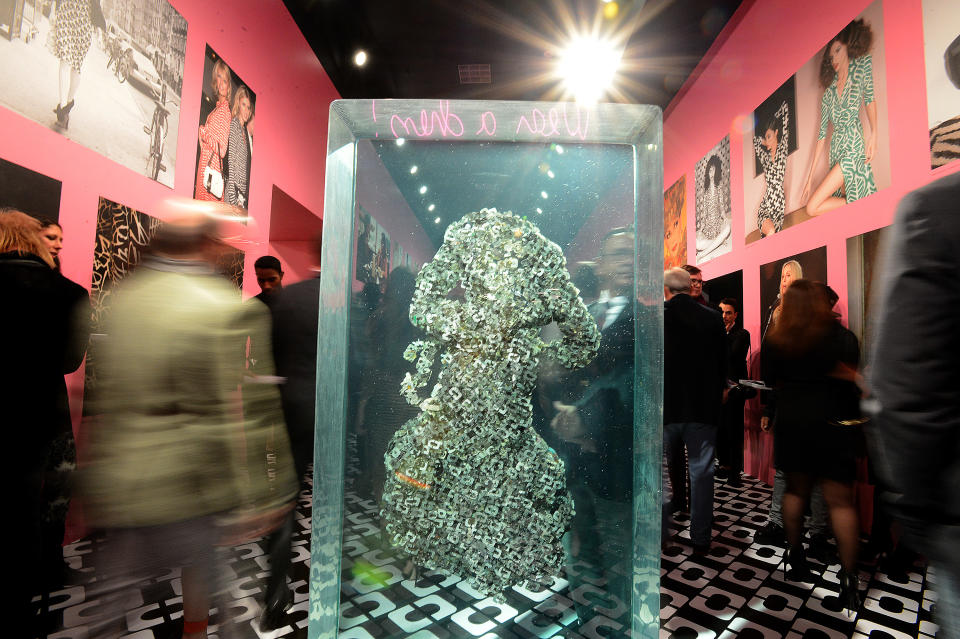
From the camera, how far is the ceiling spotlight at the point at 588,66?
428 centimetres

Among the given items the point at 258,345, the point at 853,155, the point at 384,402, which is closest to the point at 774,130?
the point at 853,155

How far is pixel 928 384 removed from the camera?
749 millimetres

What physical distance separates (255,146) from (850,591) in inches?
181

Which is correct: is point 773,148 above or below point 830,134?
above

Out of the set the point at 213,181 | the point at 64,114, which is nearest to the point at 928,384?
the point at 64,114

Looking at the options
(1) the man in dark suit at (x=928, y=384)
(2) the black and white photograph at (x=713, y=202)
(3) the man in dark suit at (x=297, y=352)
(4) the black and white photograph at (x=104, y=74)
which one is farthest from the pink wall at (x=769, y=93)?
(4) the black and white photograph at (x=104, y=74)

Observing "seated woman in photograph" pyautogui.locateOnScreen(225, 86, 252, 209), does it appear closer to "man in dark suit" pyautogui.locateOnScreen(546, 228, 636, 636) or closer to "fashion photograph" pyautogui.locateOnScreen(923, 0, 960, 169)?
"man in dark suit" pyautogui.locateOnScreen(546, 228, 636, 636)

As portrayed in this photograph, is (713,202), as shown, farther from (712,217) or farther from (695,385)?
(695,385)

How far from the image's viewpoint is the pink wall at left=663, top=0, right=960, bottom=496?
237cm

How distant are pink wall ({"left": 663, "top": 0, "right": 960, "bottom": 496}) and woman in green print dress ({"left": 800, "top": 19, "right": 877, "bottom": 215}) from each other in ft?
0.26

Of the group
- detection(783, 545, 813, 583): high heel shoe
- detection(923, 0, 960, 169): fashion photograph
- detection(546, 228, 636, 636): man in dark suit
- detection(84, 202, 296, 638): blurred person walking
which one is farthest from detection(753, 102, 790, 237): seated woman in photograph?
detection(84, 202, 296, 638): blurred person walking

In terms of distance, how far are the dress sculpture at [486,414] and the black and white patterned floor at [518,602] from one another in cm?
9

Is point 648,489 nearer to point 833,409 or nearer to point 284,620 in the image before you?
point 833,409

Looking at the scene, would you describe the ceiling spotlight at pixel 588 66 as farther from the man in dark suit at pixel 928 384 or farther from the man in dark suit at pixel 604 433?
the man in dark suit at pixel 928 384
